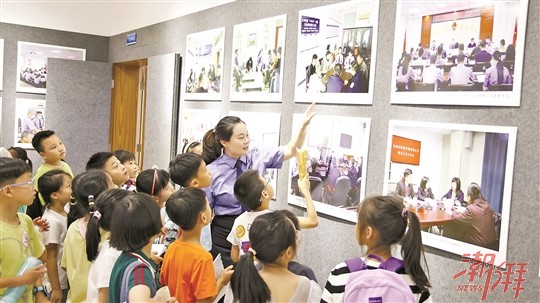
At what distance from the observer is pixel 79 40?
774 cm

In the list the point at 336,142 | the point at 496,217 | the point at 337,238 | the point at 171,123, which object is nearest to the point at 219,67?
the point at 171,123

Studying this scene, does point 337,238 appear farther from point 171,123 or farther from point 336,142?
point 171,123

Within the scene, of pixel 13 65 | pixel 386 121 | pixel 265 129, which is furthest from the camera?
pixel 13 65

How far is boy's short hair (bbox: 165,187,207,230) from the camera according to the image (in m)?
2.34

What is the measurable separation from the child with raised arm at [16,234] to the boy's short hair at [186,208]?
597 mm

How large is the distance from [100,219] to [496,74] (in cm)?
194

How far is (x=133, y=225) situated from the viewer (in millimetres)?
2059

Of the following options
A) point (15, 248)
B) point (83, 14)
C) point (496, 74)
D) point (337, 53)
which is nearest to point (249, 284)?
point (15, 248)

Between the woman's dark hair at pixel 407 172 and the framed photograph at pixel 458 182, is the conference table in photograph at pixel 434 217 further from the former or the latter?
the woman's dark hair at pixel 407 172

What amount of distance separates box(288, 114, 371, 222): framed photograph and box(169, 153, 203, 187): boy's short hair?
1036 mm

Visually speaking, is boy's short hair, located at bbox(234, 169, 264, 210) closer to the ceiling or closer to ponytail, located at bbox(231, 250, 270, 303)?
ponytail, located at bbox(231, 250, 270, 303)

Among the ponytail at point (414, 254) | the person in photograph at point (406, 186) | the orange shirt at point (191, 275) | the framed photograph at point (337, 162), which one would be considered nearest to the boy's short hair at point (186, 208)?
the orange shirt at point (191, 275)

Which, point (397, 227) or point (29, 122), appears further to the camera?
point (29, 122)

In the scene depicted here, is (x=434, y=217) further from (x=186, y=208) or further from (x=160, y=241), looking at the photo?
(x=160, y=241)
